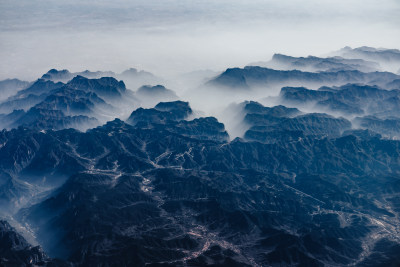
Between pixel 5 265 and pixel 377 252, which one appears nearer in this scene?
pixel 5 265

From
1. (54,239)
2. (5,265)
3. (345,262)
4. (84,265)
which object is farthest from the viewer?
(54,239)

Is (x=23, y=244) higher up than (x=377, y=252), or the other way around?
(x=23, y=244)

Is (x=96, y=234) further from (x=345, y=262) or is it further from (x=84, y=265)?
(x=345, y=262)

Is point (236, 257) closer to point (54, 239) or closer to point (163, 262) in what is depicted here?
point (163, 262)

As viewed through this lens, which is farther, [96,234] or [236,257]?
[96,234]

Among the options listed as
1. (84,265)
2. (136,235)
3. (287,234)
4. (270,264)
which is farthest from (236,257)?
(84,265)

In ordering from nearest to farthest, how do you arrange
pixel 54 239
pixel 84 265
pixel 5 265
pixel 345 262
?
pixel 5 265 → pixel 84 265 → pixel 345 262 → pixel 54 239

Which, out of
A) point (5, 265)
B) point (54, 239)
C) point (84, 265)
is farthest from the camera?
point (54, 239)

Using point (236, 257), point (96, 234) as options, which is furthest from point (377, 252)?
point (96, 234)
